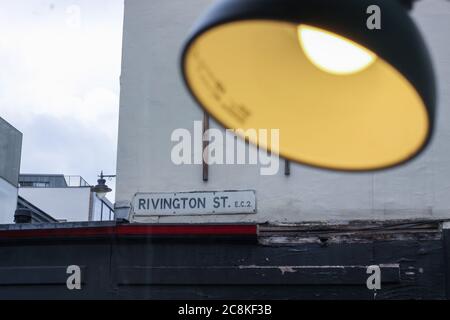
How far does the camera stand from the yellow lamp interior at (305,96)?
212 cm

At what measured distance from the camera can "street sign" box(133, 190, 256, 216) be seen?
9254 mm

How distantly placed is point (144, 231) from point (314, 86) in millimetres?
7023

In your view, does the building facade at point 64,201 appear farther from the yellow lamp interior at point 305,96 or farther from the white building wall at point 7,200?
the yellow lamp interior at point 305,96

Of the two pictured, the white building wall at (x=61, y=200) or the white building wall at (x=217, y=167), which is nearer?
the white building wall at (x=217, y=167)

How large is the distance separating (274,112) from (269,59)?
0.18 meters

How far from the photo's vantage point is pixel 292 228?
905 cm

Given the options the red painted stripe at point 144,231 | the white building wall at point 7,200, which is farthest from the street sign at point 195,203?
the white building wall at point 7,200

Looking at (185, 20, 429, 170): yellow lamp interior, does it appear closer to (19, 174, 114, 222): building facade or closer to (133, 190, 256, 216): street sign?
(133, 190, 256, 216): street sign

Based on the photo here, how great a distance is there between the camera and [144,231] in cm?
911

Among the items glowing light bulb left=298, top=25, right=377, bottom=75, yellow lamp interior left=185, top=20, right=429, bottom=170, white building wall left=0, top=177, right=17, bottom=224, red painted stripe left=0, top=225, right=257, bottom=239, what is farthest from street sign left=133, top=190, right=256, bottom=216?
glowing light bulb left=298, top=25, right=377, bottom=75

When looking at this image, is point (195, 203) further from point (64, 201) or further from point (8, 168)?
point (64, 201)

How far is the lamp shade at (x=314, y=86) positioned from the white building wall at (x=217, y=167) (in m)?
6.45

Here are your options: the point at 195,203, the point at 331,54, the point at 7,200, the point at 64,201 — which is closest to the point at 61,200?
the point at 64,201

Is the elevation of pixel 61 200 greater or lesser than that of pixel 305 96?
greater
